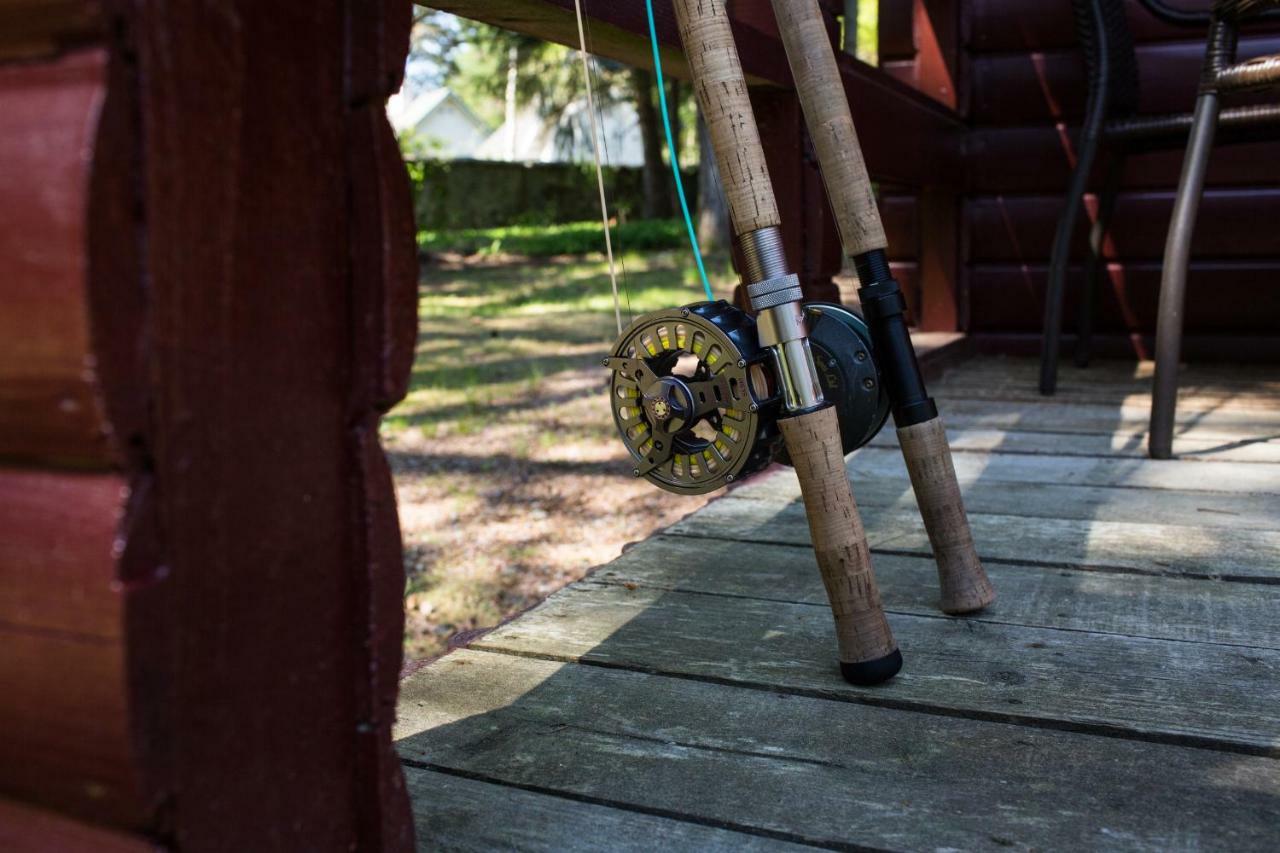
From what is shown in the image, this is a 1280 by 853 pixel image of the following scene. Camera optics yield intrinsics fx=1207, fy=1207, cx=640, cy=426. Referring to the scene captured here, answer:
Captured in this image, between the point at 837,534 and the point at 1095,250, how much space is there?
2589 mm

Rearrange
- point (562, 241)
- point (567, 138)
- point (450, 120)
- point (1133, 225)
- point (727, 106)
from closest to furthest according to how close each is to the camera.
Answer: point (727, 106) → point (1133, 225) → point (562, 241) → point (567, 138) → point (450, 120)

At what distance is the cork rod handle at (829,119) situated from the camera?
52.5 inches

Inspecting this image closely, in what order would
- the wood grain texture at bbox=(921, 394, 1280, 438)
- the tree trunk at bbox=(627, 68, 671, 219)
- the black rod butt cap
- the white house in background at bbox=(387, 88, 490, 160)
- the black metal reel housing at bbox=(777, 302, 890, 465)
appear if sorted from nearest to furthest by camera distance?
the black rod butt cap < the black metal reel housing at bbox=(777, 302, 890, 465) < the wood grain texture at bbox=(921, 394, 1280, 438) < the tree trunk at bbox=(627, 68, 671, 219) < the white house in background at bbox=(387, 88, 490, 160)

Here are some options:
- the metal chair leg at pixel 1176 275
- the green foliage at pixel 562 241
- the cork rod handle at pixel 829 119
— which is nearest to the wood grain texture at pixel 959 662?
the cork rod handle at pixel 829 119

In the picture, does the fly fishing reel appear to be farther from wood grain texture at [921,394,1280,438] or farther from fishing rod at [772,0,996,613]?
wood grain texture at [921,394,1280,438]

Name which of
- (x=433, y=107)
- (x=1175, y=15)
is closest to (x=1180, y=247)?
(x=1175, y=15)

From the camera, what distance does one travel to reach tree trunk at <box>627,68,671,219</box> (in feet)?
49.3

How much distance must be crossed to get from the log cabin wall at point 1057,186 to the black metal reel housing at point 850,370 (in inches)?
103

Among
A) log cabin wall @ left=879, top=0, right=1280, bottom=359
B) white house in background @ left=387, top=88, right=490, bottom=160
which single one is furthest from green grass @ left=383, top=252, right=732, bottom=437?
white house in background @ left=387, top=88, right=490, bottom=160

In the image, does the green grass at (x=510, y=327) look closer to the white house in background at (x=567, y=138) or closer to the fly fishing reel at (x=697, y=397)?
the white house in background at (x=567, y=138)

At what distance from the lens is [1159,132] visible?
2912 millimetres

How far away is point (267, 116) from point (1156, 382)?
2045 millimetres

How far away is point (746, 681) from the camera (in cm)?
131

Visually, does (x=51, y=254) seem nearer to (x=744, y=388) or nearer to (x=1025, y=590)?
(x=744, y=388)
